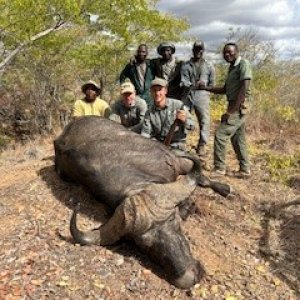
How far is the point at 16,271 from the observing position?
4.12 meters

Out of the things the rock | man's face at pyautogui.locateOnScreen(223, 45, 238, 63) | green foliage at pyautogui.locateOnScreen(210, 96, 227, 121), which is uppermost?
man's face at pyautogui.locateOnScreen(223, 45, 238, 63)

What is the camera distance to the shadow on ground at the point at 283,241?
4445 millimetres

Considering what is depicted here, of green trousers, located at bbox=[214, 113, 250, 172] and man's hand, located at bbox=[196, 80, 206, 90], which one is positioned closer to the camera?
green trousers, located at bbox=[214, 113, 250, 172]

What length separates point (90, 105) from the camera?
6582mm

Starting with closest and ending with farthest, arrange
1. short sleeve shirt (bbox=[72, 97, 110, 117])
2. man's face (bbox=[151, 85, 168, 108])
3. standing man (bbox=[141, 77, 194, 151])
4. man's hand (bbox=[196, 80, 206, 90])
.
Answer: man's face (bbox=[151, 85, 168, 108]) < standing man (bbox=[141, 77, 194, 151]) < short sleeve shirt (bbox=[72, 97, 110, 117]) < man's hand (bbox=[196, 80, 206, 90])

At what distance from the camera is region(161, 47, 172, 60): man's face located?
6832 mm

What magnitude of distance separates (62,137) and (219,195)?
1.97 m

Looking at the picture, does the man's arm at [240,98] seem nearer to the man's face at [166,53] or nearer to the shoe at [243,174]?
the shoe at [243,174]

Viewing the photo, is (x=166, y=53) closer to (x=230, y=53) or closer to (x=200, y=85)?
(x=200, y=85)

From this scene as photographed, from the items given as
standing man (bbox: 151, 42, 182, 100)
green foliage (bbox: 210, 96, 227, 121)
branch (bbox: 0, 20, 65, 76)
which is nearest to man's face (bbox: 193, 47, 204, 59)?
standing man (bbox: 151, 42, 182, 100)

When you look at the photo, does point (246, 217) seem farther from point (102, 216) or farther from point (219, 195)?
point (102, 216)

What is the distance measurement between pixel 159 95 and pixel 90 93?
51.3 inches

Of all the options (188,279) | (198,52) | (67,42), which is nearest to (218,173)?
(198,52)

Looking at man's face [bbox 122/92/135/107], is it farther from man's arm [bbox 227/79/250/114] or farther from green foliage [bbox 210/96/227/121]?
green foliage [bbox 210/96/227/121]
